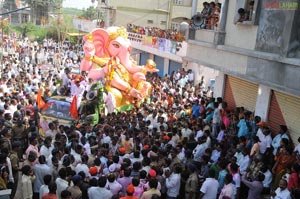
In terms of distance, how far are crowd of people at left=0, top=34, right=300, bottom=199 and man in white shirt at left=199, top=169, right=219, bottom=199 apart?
0.06 feet

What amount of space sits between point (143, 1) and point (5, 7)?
135ft

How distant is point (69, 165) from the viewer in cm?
666

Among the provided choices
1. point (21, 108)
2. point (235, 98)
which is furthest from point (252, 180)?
point (21, 108)

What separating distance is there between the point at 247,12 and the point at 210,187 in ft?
19.1

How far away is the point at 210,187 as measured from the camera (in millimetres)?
6441

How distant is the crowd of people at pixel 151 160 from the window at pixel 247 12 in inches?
96.4

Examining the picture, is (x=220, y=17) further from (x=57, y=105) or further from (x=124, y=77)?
(x=57, y=105)

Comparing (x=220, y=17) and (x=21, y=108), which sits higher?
(x=220, y=17)

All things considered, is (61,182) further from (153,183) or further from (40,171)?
(153,183)

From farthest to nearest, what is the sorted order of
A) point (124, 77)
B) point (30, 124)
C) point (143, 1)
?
1. point (143, 1)
2. point (124, 77)
3. point (30, 124)

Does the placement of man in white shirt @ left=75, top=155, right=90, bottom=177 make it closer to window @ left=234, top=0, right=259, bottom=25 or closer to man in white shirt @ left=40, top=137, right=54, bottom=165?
man in white shirt @ left=40, top=137, right=54, bottom=165

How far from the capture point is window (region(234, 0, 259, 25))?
977 cm

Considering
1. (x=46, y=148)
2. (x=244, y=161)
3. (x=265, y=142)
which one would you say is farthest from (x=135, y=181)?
(x=265, y=142)

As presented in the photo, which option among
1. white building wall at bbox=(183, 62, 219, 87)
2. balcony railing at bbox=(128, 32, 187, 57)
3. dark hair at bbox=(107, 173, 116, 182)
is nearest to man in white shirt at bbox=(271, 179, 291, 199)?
dark hair at bbox=(107, 173, 116, 182)
